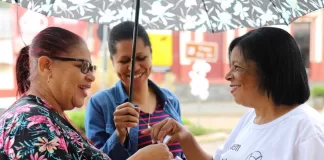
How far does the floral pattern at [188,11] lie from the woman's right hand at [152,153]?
2.89 feet

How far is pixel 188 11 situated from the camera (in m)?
2.26

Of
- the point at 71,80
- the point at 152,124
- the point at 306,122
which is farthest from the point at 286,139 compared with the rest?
the point at 71,80

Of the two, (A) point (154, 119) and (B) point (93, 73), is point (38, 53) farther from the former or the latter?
(A) point (154, 119)

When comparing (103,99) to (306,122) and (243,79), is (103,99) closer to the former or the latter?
(243,79)

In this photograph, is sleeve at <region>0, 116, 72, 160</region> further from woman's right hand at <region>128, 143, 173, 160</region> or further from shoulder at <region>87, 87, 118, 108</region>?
shoulder at <region>87, 87, 118, 108</region>

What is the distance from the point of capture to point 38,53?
1.47 m

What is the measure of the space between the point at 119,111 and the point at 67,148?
15.0 inches

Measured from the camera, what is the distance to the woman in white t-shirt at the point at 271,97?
5.09 feet

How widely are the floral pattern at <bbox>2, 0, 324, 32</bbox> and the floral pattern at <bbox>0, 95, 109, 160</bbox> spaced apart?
2.37 feet

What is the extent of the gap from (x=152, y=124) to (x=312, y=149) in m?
0.82

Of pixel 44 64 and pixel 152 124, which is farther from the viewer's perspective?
pixel 152 124

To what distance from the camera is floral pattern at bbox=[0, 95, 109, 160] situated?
126 cm

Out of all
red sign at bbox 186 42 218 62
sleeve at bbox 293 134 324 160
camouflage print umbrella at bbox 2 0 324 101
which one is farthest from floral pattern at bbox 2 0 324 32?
red sign at bbox 186 42 218 62

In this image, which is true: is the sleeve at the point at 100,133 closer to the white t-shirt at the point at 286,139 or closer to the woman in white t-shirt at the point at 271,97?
the woman in white t-shirt at the point at 271,97
